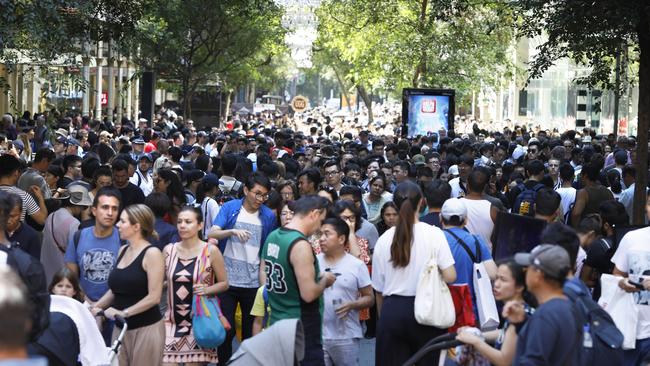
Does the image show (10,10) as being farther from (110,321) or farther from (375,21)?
(375,21)

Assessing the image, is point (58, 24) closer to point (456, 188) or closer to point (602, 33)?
Answer: point (456, 188)

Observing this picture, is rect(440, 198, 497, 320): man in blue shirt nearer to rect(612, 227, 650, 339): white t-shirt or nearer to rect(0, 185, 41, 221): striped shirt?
rect(612, 227, 650, 339): white t-shirt

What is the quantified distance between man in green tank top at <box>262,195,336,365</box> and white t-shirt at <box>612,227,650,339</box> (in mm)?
1927

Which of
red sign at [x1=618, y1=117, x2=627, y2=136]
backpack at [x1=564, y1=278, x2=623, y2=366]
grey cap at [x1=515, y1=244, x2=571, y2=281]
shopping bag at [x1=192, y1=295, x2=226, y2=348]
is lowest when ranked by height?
shopping bag at [x1=192, y1=295, x2=226, y2=348]

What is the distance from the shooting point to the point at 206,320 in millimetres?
9250

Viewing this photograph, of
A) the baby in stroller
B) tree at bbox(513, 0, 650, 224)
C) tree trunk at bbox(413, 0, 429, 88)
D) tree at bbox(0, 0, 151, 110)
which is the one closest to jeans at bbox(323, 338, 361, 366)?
the baby in stroller

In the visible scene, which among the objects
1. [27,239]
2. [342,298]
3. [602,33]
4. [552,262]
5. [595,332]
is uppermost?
[602,33]

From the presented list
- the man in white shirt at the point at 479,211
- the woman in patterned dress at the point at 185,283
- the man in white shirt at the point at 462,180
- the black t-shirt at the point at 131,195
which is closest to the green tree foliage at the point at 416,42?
the man in white shirt at the point at 462,180

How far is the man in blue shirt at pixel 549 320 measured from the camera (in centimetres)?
Result: 610

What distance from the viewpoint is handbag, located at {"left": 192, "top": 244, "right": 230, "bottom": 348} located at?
30.1 feet

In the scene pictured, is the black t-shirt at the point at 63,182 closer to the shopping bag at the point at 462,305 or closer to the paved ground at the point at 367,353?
the paved ground at the point at 367,353

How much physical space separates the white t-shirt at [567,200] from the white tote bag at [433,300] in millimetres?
5904

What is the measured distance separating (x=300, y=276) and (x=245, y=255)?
2.36 metres

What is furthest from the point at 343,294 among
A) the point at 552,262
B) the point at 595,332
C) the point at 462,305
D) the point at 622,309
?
the point at 552,262
